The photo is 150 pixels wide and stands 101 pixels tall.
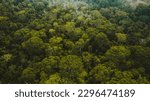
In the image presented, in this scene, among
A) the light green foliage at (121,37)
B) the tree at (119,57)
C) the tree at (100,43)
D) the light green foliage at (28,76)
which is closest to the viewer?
the light green foliage at (28,76)

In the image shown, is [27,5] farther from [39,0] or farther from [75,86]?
[75,86]

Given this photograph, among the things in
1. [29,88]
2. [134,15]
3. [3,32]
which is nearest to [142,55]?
[134,15]

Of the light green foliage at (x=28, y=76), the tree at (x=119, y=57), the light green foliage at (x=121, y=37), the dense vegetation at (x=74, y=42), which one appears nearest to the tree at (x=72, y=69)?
the dense vegetation at (x=74, y=42)

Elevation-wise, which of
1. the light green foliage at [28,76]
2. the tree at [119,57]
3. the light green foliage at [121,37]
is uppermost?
the light green foliage at [121,37]

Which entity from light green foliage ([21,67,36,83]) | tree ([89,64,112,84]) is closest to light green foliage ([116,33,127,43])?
tree ([89,64,112,84])

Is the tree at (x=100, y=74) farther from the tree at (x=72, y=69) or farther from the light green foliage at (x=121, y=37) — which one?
the light green foliage at (x=121, y=37)

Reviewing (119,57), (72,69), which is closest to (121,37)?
(119,57)

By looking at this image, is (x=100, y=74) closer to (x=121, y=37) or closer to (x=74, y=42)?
(x=74, y=42)

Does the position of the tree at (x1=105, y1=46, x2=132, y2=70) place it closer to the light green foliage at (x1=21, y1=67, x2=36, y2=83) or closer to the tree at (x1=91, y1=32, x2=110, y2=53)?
the tree at (x1=91, y1=32, x2=110, y2=53)
